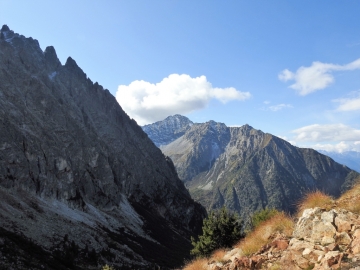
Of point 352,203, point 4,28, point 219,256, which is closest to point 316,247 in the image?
point 352,203

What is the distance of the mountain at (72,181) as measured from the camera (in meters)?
44.8

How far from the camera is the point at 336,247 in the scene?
34.1 feet

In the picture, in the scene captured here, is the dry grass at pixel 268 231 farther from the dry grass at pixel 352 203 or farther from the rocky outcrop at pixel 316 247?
the dry grass at pixel 352 203

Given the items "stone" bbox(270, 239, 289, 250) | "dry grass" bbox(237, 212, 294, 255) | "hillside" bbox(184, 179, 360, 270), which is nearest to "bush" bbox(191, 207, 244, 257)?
"dry grass" bbox(237, 212, 294, 255)

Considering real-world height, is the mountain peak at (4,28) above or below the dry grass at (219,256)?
above

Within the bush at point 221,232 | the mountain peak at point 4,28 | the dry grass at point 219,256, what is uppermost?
the mountain peak at point 4,28

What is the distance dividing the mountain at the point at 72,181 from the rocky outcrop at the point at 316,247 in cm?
2518

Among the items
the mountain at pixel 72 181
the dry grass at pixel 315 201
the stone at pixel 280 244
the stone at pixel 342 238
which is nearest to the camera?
the stone at pixel 342 238

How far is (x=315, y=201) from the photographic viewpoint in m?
15.5

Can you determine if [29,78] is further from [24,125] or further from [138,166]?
[138,166]

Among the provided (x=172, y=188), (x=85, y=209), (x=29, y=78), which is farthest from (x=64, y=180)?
(x=172, y=188)

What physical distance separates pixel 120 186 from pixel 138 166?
27.0 m

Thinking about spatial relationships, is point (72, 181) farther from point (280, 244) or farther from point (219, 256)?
point (280, 244)

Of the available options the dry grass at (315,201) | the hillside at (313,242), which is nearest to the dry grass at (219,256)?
the hillside at (313,242)
